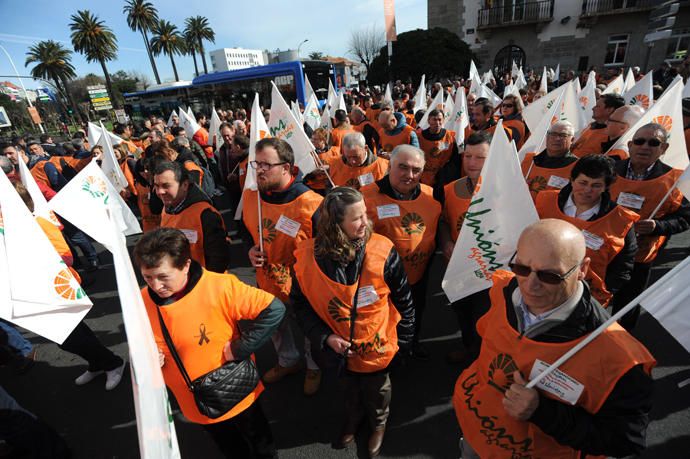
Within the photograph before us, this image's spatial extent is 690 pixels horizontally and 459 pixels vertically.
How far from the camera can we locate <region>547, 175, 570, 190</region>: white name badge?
3.10 m

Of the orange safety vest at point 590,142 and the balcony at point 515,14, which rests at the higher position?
the balcony at point 515,14

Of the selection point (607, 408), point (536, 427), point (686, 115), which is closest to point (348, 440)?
point (536, 427)

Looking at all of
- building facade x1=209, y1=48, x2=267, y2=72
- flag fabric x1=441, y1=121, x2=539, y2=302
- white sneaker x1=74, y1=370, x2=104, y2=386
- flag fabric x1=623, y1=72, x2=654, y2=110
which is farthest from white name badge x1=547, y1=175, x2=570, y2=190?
building facade x1=209, y1=48, x2=267, y2=72

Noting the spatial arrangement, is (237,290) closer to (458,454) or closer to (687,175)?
(458,454)

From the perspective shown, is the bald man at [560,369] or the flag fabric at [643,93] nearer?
the bald man at [560,369]

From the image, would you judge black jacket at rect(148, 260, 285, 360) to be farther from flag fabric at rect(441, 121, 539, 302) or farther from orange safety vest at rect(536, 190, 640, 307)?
orange safety vest at rect(536, 190, 640, 307)

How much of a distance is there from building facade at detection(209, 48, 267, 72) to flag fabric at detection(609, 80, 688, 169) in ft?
222

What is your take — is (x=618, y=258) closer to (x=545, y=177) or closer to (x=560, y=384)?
(x=545, y=177)

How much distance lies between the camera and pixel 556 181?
313cm

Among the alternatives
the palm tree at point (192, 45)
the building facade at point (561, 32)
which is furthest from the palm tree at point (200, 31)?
the building facade at point (561, 32)

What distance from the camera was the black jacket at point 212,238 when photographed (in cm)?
259

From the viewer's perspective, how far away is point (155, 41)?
4359cm

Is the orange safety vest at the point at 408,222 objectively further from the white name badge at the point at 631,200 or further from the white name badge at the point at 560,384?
the white name badge at the point at 631,200

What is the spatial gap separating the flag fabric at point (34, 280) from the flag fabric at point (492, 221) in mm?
2505
